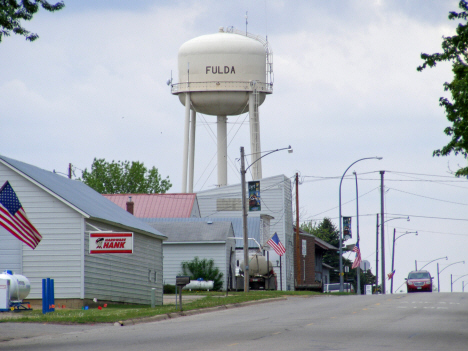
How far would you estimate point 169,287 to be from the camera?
50.8 m

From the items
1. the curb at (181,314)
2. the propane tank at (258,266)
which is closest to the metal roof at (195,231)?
the propane tank at (258,266)

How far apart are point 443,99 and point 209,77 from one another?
37.2 m

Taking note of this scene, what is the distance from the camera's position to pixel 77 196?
3456 cm

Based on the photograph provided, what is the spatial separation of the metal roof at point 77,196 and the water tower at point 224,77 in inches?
881

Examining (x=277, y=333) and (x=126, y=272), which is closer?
(x=277, y=333)

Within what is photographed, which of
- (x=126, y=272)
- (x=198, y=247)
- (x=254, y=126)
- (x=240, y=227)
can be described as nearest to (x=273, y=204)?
(x=240, y=227)

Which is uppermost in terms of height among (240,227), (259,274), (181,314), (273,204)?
(273,204)

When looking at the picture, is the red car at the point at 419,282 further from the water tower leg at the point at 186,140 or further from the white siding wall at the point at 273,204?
the water tower leg at the point at 186,140

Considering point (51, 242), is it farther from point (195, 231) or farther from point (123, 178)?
point (123, 178)

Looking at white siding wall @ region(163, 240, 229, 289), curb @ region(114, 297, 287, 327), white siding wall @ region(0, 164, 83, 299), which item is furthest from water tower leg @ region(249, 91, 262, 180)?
white siding wall @ region(0, 164, 83, 299)

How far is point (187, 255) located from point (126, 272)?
665 inches

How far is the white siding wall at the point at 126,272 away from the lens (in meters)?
32.3

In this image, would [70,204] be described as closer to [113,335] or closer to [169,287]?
[113,335]

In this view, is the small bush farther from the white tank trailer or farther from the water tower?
the water tower
